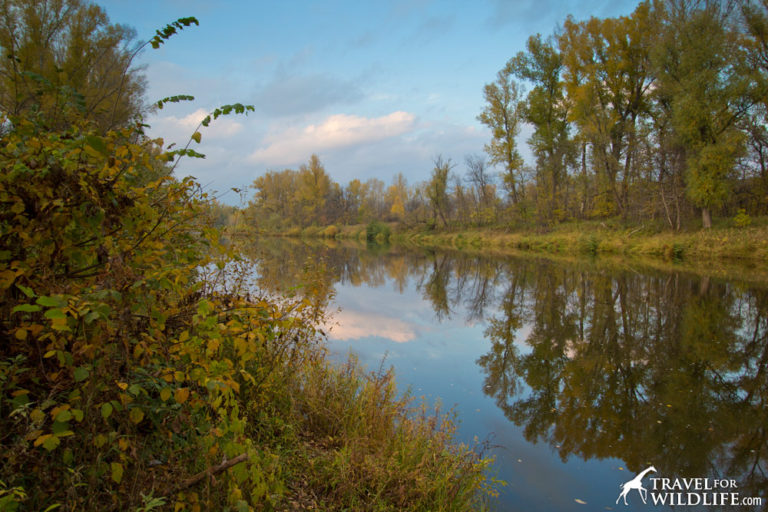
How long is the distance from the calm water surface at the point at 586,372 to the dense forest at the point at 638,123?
4.14 metres

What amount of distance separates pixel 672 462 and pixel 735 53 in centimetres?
2525

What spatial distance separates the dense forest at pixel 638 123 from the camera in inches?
783

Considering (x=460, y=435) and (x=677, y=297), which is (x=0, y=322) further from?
(x=677, y=297)

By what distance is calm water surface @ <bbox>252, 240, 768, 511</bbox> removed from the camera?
4.00m

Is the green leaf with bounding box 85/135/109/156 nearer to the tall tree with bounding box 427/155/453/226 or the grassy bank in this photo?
the grassy bank

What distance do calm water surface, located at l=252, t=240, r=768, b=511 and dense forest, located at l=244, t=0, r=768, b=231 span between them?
163 inches

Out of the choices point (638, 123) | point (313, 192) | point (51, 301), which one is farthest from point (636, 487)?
point (313, 192)

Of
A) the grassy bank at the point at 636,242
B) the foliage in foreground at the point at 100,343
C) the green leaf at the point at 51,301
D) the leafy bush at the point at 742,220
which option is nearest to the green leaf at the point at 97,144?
the foliage in foreground at the point at 100,343

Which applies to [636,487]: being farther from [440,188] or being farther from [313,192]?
[313,192]

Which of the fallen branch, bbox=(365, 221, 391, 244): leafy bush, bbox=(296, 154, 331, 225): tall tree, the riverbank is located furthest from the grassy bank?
bbox=(296, 154, 331, 225): tall tree

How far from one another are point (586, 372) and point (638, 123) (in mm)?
27286

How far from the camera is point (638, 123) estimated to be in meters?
27.0

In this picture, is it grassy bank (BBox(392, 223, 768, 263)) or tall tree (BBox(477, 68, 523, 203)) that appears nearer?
grassy bank (BBox(392, 223, 768, 263))

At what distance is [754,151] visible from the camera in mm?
21516
